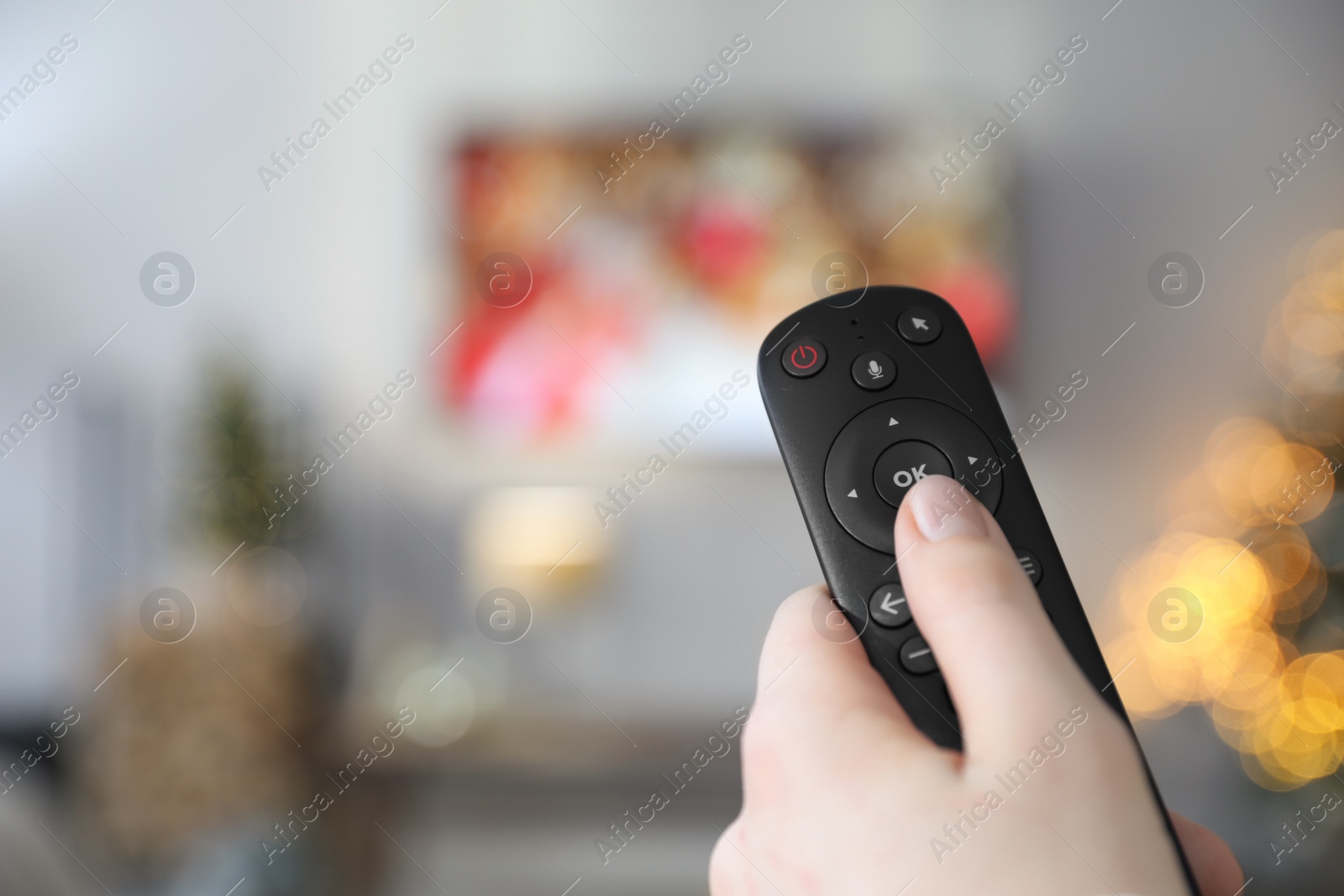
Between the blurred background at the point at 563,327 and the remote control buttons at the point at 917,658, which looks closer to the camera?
the remote control buttons at the point at 917,658

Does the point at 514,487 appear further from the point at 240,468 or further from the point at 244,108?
the point at 244,108

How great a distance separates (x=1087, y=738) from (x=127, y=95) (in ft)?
6.12

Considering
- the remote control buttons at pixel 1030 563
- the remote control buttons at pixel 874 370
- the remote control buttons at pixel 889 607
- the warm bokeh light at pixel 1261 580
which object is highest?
the remote control buttons at pixel 874 370

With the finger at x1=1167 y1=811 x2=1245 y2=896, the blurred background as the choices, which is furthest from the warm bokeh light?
the finger at x1=1167 y1=811 x2=1245 y2=896

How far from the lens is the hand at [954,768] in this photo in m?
0.21

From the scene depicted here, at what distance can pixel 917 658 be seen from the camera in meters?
0.30

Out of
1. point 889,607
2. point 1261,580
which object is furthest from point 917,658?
point 1261,580

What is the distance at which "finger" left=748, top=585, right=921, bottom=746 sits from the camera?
0.89ft

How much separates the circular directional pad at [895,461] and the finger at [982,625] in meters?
0.06

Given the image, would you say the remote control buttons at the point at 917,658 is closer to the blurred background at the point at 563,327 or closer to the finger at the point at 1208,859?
the finger at the point at 1208,859

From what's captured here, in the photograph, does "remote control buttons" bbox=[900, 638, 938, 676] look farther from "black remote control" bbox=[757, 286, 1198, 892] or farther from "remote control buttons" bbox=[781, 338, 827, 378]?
"remote control buttons" bbox=[781, 338, 827, 378]

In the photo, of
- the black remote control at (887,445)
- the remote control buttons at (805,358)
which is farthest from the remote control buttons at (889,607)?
the remote control buttons at (805,358)

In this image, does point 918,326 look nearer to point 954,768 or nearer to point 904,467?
point 904,467

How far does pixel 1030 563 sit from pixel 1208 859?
0.40 ft
